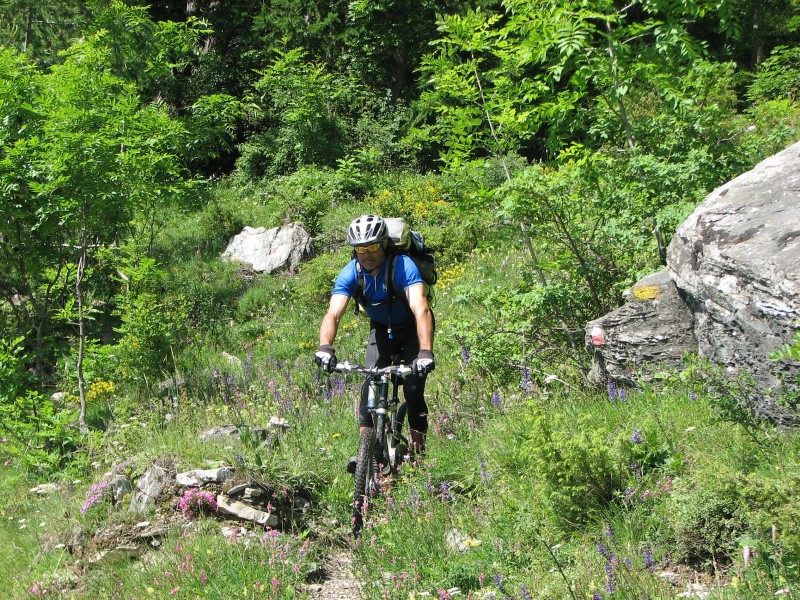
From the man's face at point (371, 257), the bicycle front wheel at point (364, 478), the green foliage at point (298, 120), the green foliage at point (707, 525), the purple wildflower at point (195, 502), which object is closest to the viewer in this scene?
the green foliage at point (707, 525)

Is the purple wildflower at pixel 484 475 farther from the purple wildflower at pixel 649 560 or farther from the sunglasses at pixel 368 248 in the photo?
the sunglasses at pixel 368 248

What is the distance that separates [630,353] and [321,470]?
8.83 feet

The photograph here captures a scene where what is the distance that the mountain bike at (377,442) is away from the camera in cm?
513

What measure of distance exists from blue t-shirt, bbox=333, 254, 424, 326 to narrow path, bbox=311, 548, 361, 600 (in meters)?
1.74

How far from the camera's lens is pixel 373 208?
50.9 feet

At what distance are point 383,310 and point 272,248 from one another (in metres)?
10.2

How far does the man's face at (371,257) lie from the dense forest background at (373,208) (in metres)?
1.51

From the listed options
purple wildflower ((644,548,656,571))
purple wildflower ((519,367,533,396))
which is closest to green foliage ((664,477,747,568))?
purple wildflower ((644,548,656,571))

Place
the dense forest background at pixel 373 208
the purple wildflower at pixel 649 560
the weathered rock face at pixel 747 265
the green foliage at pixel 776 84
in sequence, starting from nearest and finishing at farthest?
the purple wildflower at pixel 649 560, the weathered rock face at pixel 747 265, the dense forest background at pixel 373 208, the green foliage at pixel 776 84

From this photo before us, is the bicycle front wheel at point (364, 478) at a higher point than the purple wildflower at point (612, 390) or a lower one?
lower

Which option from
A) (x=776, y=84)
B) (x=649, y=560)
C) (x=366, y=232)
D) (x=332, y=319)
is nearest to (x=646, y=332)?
(x=366, y=232)

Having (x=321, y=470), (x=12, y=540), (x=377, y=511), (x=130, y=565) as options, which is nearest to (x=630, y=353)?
(x=377, y=511)

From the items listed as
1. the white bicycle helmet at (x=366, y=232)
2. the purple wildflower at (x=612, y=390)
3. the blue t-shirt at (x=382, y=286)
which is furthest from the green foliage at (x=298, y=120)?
the purple wildflower at (x=612, y=390)

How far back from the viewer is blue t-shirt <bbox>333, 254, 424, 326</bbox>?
548 cm
